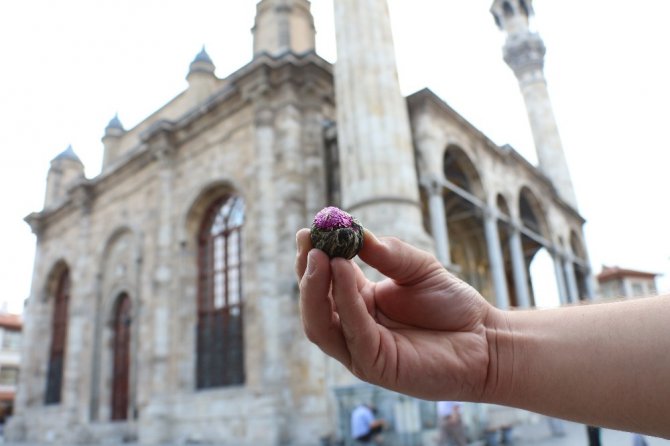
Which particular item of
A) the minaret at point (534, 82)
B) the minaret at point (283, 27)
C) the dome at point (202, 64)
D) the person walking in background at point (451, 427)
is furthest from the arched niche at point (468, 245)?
the person walking in background at point (451, 427)

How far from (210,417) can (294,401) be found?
2.58 m

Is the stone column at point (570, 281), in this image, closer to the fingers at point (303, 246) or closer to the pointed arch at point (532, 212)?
the pointed arch at point (532, 212)

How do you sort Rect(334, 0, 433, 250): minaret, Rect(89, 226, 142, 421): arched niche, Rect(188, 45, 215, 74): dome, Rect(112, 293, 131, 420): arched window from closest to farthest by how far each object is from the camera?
Rect(334, 0, 433, 250): minaret, Rect(89, 226, 142, 421): arched niche, Rect(112, 293, 131, 420): arched window, Rect(188, 45, 215, 74): dome

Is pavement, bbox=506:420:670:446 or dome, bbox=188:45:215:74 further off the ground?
dome, bbox=188:45:215:74

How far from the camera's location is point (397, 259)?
136 centimetres

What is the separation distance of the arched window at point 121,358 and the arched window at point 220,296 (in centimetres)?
446

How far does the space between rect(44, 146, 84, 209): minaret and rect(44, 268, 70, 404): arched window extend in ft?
13.3

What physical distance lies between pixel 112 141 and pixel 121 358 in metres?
9.32

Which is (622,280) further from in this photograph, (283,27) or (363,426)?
(363,426)

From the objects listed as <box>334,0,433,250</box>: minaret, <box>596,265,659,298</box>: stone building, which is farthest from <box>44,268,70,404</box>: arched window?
<box>596,265,659,298</box>: stone building

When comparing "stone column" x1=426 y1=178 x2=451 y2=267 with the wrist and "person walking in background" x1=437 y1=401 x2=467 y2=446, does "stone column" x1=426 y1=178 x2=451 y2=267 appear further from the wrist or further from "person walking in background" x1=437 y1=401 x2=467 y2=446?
the wrist

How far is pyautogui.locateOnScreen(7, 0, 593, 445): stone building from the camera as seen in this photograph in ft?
34.0

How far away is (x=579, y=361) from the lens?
1221mm

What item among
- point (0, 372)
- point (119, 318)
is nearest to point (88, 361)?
point (119, 318)
